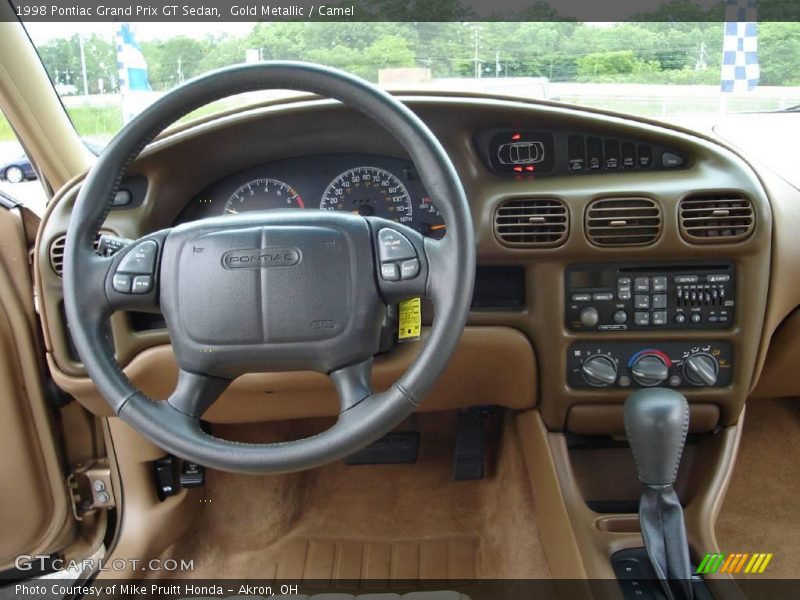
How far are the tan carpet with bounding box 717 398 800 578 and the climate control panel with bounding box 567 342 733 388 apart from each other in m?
0.56

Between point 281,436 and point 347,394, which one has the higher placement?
point 347,394

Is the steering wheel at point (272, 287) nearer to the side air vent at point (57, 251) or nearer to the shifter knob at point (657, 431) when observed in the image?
the side air vent at point (57, 251)

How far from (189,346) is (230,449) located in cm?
23

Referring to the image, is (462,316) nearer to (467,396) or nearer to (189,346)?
(189,346)

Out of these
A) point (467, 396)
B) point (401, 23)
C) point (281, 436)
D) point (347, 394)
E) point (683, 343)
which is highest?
point (401, 23)

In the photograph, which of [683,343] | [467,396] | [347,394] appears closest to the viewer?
[347,394]

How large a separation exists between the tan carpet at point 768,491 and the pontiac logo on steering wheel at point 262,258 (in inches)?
56.1

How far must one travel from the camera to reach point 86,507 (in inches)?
79.2

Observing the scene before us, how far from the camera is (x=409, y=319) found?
4.49ft

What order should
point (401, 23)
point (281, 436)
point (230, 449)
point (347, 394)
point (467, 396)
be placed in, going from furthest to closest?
point (281, 436), point (467, 396), point (401, 23), point (347, 394), point (230, 449)

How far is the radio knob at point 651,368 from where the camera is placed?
162 centimetres

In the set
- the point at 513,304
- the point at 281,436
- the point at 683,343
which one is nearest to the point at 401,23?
the point at 513,304

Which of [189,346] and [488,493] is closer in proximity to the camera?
[189,346]

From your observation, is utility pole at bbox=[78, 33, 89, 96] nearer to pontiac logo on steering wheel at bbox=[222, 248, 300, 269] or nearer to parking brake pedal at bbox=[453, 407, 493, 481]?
pontiac logo on steering wheel at bbox=[222, 248, 300, 269]
